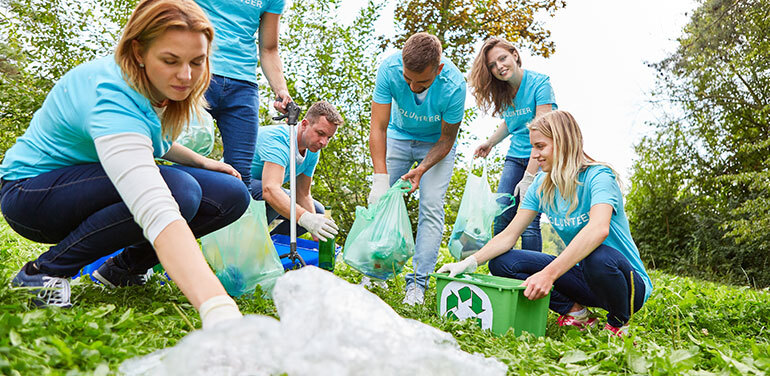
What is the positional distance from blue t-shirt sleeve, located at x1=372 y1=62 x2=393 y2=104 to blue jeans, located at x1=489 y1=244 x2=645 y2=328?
1.09 meters

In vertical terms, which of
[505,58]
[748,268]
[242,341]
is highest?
[505,58]

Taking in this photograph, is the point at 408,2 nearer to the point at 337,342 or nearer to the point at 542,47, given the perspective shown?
the point at 542,47

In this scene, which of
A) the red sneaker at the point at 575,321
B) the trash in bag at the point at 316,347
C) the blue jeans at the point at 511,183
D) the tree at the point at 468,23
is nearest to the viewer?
the trash in bag at the point at 316,347

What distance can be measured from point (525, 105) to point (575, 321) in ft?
4.59

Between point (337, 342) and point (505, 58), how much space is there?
2619 millimetres

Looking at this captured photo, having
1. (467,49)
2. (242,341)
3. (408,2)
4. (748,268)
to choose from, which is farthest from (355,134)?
(748,268)

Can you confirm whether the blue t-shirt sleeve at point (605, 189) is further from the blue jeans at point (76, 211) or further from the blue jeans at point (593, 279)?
the blue jeans at point (76, 211)

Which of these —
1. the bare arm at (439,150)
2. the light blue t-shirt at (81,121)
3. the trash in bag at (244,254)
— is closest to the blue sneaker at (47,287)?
the light blue t-shirt at (81,121)

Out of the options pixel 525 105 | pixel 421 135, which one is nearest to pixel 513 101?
pixel 525 105

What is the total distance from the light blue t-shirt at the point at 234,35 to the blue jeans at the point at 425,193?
0.97 meters

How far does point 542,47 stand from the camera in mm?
8930

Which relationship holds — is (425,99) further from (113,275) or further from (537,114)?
(113,275)

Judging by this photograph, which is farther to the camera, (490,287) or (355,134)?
(355,134)

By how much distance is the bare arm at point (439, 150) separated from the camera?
304 cm
